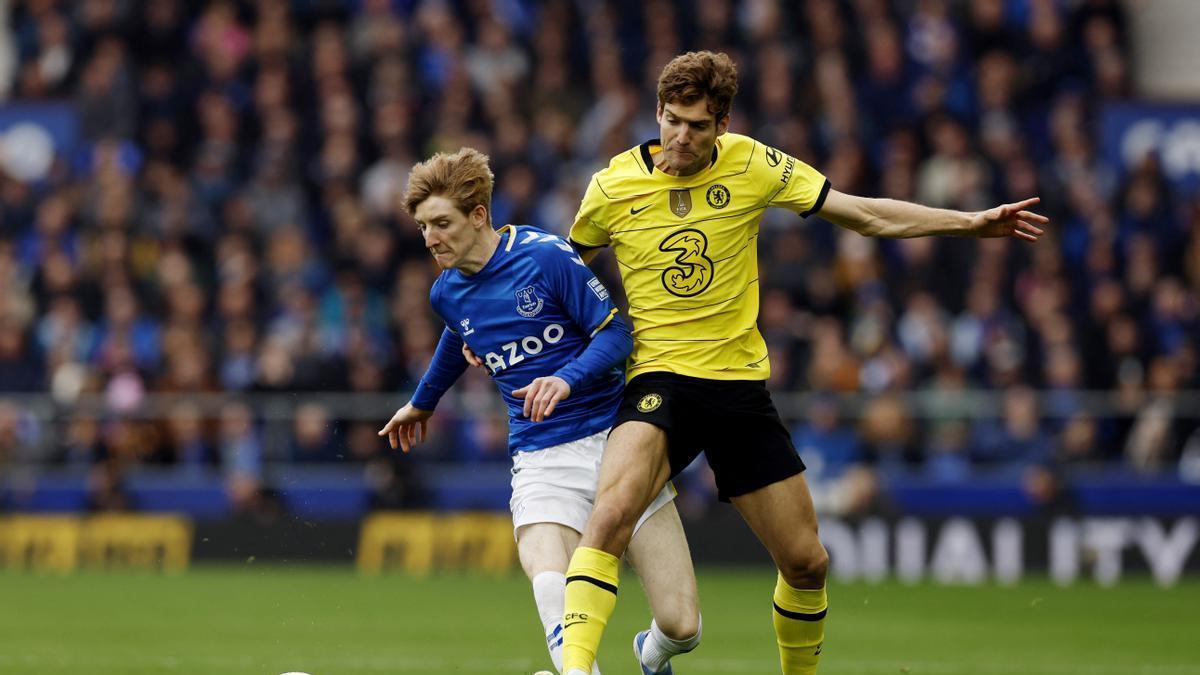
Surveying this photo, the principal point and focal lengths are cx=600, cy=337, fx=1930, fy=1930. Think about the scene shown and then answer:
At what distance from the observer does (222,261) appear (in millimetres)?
19609

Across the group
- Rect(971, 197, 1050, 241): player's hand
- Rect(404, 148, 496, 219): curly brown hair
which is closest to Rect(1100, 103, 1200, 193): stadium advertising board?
Rect(971, 197, 1050, 241): player's hand

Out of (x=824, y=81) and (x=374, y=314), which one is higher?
(x=824, y=81)

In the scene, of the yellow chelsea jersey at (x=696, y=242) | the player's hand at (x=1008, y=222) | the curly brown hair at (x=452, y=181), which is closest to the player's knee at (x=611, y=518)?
the yellow chelsea jersey at (x=696, y=242)

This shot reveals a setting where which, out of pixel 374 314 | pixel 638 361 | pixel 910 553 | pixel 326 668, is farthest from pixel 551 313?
pixel 374 314

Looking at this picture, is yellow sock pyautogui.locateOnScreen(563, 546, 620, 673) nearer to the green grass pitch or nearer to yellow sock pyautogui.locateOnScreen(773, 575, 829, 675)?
yellow sock pyautogui.locateOnScreen(773, 575, 829, 675)

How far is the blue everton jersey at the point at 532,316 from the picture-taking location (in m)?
7.77

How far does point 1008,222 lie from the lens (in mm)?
7688

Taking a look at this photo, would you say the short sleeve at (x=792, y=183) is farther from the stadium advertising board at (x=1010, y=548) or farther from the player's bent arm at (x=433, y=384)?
the stadium advertising board at (x=1010, y=548)

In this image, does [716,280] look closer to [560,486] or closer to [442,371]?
[560,486]

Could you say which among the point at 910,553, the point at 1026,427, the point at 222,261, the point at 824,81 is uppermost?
the point at 824,81

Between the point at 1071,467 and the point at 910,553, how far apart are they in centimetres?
158

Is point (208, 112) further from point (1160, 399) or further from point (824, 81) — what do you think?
point (1160, 399)

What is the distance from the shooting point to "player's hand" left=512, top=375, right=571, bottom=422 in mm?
7293

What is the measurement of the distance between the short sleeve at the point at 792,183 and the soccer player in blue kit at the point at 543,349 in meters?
Answer: 0.84
